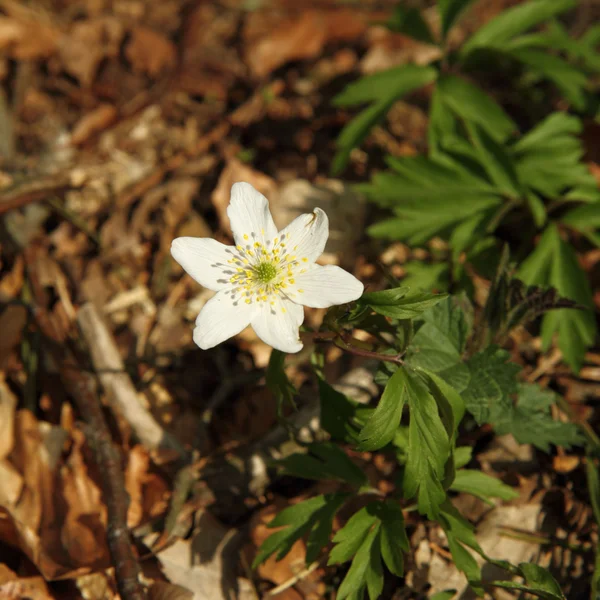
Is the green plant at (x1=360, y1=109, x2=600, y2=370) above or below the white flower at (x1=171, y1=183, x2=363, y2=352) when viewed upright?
below

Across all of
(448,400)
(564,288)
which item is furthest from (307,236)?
(564,288)

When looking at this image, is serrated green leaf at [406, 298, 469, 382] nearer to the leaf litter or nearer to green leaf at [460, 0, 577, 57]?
the leaf litter

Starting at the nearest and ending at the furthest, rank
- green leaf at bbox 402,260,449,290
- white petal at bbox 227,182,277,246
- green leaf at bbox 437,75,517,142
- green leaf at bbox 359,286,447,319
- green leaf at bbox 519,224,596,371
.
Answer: green leaf at bbox 359,286,447,319 → white petal at bbox 227,182,277,246 → green leaf at bbox 519,224,596,371 → green leaf at bbox 402,260,449,290 → green leaf at bbox 437,75,517,142

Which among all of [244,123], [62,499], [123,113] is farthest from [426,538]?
[123,113]

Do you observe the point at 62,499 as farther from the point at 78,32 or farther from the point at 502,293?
the point at 78,32

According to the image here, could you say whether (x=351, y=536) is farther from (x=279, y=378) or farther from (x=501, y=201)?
(x=501, y=201)

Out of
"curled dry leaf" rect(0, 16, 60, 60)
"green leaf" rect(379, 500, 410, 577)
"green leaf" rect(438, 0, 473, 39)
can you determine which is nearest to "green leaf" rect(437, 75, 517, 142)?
"green leaf" rect(438, 0, 473, 39)

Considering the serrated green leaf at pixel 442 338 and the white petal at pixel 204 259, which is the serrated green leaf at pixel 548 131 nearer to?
the serrated green leaf at pixel 442 338
